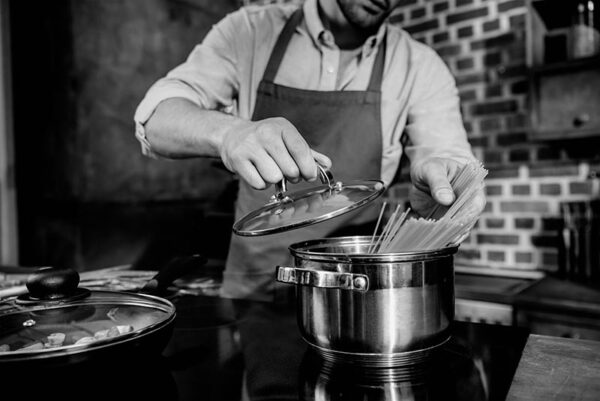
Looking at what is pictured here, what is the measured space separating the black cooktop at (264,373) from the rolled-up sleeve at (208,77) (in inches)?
27.8

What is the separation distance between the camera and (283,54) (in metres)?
1.74

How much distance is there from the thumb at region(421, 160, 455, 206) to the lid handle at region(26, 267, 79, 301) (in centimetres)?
70

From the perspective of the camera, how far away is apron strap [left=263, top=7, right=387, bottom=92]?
1704 millimetres

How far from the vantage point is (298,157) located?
0.82m

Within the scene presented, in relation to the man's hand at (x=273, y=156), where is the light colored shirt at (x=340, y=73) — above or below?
above

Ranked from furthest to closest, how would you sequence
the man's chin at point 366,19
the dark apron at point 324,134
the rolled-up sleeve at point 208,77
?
the dark apron at point 324,134 < the man's chin at point 366,19 < the rolled-up sleeve at point 208,77

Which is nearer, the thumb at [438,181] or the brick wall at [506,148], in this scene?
the thumb at [438,181]

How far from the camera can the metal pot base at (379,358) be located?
687 millimetres

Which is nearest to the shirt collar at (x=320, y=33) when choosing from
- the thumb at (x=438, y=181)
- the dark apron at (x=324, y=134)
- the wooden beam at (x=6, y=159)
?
the dark apron at (x=324, y=134)

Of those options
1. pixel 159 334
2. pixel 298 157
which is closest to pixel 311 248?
pixel 298 157

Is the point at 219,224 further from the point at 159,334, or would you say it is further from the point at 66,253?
the point at 159,334

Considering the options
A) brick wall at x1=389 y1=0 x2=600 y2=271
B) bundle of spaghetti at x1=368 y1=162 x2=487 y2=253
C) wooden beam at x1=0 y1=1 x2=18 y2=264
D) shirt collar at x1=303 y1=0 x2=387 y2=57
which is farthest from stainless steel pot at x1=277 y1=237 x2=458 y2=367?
wooden beam at x1=0 y1=1 x2=18 y2=264

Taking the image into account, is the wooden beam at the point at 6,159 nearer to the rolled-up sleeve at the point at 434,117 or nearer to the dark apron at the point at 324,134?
the dark apron at the point at 324,134

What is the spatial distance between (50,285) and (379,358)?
55cm
